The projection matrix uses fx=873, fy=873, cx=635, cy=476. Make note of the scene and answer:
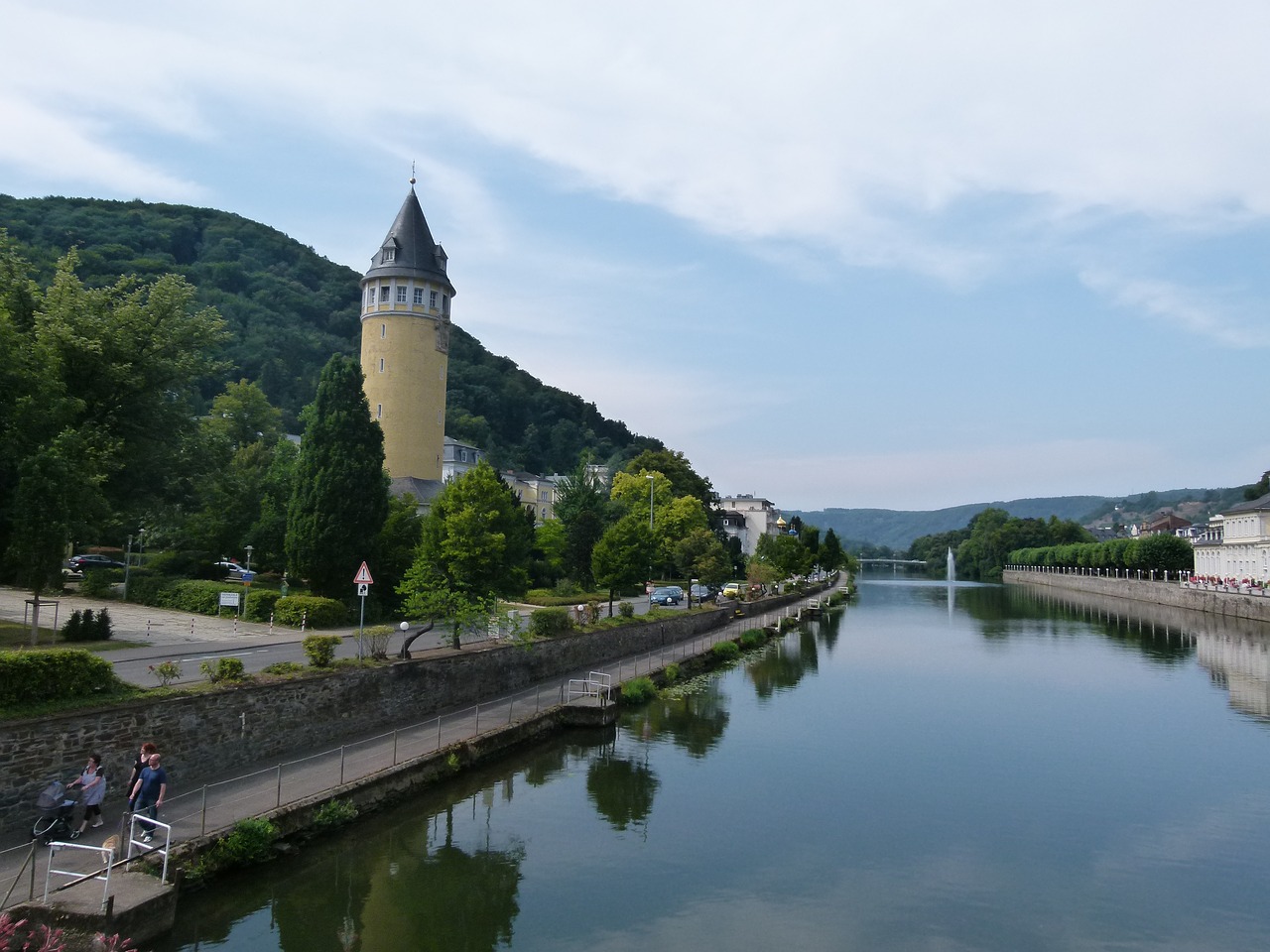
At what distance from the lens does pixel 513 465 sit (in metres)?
125

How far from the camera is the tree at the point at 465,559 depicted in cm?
2428

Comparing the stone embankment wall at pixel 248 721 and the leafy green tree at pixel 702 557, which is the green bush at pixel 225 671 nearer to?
the stone embankment wall at pixel 248 721

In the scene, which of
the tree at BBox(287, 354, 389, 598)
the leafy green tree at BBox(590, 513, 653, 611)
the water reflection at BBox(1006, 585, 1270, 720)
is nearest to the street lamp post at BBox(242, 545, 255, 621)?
the tree at BBox(287, 354, 389, 598)

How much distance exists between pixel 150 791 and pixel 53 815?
1167 millimetres

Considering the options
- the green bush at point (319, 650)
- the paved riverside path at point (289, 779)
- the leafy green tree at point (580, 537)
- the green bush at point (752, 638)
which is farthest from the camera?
the leafy green tree at point (580, 537)

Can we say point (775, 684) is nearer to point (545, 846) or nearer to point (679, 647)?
point (679, 647)

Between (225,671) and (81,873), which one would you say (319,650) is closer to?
(225,671)

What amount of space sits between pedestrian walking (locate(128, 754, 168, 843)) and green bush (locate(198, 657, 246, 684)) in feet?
14.0

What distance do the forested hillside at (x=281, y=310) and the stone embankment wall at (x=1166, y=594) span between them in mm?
60318

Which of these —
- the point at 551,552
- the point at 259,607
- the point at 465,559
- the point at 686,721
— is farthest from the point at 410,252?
the point at 686,721

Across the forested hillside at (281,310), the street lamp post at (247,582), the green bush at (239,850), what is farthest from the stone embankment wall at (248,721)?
the forested hillside at (281,310)

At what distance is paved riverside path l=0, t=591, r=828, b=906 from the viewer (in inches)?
446

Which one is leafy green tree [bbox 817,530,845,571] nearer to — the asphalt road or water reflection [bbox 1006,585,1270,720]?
water reflection [bbox 1006,585,1270,720]

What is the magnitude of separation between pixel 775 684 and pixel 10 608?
2670cm
